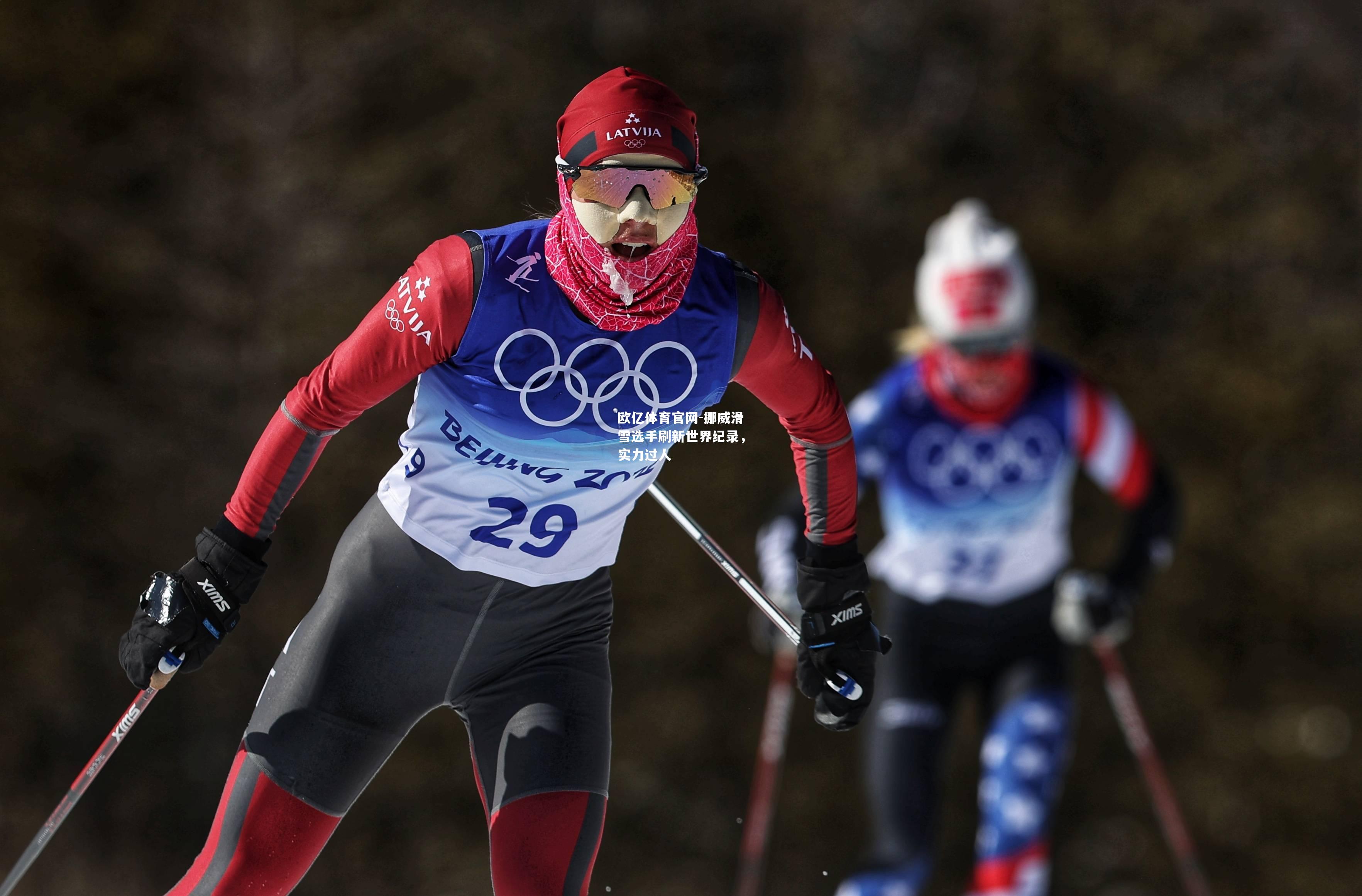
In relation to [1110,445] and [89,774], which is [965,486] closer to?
[1110,445]

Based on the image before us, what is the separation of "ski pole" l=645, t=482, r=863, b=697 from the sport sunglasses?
0.70 m

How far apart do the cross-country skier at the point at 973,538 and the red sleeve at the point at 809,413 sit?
1.58 m

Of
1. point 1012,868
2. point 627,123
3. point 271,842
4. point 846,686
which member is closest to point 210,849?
point 271,842

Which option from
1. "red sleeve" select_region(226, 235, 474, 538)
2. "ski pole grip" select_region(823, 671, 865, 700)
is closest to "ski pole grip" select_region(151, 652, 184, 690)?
"red sleeve" select_region(226, 235, 474, 538)

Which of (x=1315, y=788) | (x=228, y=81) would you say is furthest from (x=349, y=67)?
(x=1315, y=788)

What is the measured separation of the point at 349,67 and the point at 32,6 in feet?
5.98

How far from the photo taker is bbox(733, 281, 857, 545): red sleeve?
102 inches

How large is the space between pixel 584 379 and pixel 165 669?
3.28 ft

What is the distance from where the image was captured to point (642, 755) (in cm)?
862

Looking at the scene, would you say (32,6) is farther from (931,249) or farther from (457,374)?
(457,374)

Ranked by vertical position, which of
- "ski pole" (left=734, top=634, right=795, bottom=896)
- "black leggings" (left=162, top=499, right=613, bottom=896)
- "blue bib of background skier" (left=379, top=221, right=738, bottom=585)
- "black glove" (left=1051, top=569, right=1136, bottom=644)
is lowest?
"ski pole" (left=734, top=634, right=795, bottom=896)

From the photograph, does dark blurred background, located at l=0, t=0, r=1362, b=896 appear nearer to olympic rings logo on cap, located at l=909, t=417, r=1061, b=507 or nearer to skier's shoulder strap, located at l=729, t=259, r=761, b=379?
olympic rings logo on cap, located at l=909, t=417, r=1061, b=507

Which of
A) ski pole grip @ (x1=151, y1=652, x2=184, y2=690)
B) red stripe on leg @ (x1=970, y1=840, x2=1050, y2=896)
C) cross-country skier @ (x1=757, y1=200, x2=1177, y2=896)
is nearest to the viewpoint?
ski pole grip @ (x1=151, y1=652, x2=184, y2=690)

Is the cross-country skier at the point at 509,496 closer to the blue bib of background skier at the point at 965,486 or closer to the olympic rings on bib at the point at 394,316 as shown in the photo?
the olympic rings on bib at the point at 394,316
